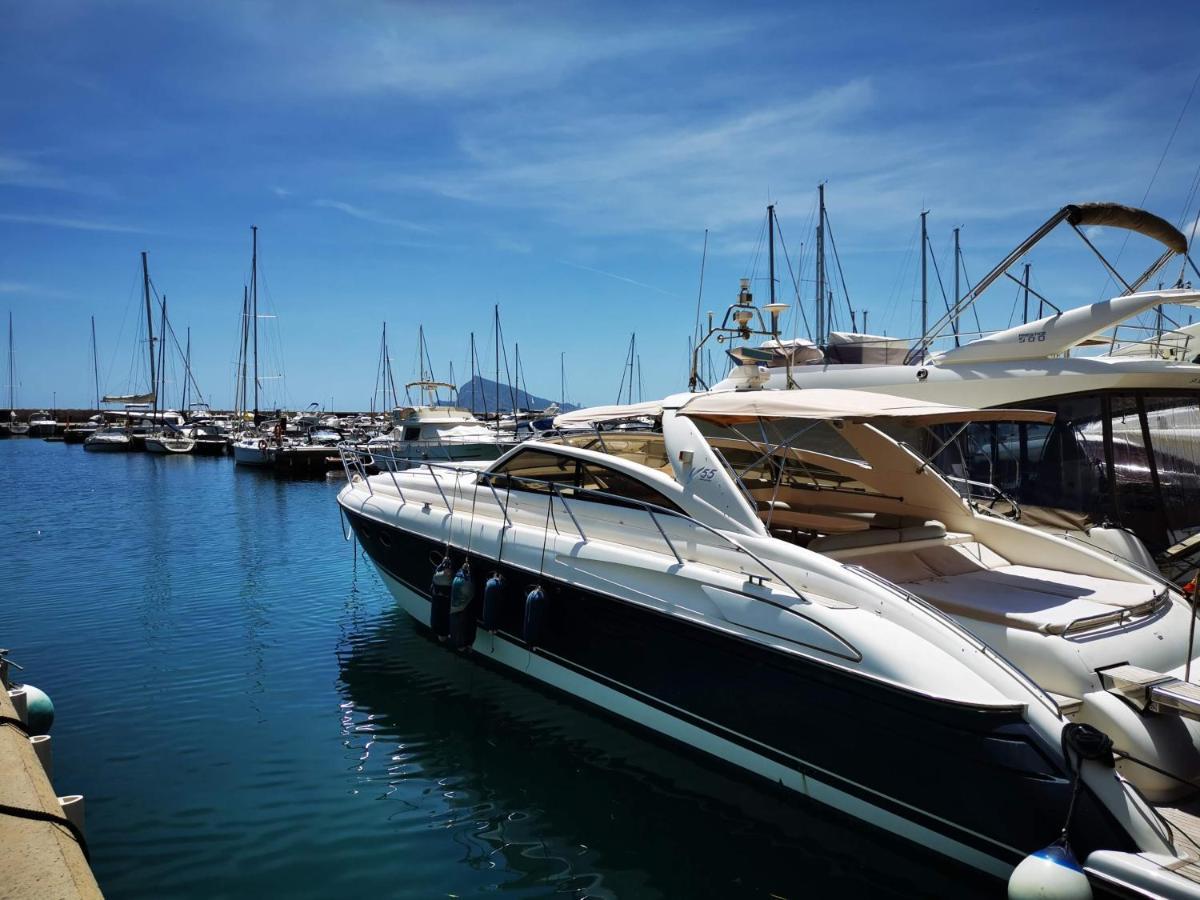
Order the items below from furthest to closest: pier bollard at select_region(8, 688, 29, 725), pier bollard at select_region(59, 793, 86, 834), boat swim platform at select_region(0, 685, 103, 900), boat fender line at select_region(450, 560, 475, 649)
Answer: boat fender line at select_region(450, 560, 475, 649) → pier bollard at select_region(8, 688, 29, 725) → pier bollard at select_region(59, 793, 86, 834) → boat swim platform at select_region(0, 685, 103, 900)

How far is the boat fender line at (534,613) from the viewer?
22.1 ft

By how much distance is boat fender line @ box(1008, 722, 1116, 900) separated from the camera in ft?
11.9

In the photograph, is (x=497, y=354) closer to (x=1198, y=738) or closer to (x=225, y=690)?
(x=225, y=690)

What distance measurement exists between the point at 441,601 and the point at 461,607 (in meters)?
0.39

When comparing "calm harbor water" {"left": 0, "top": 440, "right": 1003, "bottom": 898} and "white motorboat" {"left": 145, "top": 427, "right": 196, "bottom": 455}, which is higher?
"white motorboat" {"left": 145, "top": 427, "right": 196, "bottom": 455}

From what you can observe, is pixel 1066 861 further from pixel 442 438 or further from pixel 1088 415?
pixel 442 438

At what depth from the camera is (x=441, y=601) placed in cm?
A: 787

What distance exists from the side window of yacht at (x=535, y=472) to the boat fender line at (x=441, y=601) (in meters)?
1.01

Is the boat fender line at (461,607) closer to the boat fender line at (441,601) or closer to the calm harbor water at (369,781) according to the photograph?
the boat fender line at (441,601)

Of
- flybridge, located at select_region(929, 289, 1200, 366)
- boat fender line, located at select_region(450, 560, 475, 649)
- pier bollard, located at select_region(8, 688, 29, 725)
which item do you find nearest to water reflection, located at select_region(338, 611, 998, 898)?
boat fender line, located at select_region(450, 560, 475, 649)

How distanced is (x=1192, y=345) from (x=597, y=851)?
1510cm

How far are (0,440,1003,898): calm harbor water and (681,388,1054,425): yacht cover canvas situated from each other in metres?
2.34

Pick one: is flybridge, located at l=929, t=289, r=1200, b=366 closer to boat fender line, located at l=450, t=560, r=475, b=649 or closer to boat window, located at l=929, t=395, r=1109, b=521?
boat window, located at l=929, t=395, r=1109, b=521

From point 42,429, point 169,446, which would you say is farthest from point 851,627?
point 42,429
